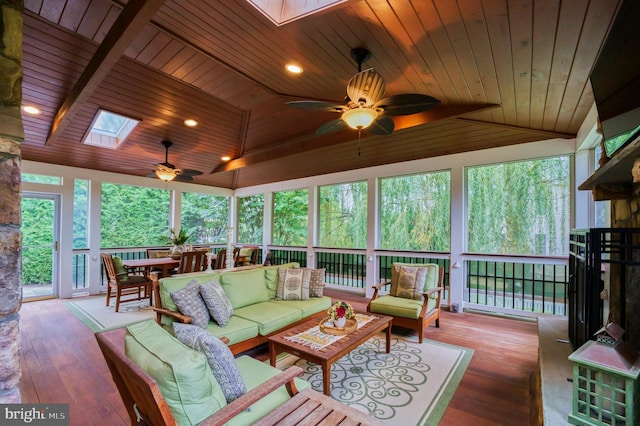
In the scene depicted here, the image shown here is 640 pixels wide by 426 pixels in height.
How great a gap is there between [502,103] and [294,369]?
3.69 metres

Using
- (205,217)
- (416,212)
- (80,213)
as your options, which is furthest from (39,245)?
(416,212)

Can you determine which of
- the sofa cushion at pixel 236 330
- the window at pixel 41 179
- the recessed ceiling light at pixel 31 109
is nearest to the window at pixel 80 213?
the window at pixel 41 179

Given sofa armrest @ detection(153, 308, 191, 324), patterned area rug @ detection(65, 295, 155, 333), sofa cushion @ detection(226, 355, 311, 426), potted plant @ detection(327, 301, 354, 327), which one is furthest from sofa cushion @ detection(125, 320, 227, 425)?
patterned area rug @ detection(65, 295, 155, 333)

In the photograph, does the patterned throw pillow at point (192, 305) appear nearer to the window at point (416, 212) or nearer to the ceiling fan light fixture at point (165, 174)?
the ceiling fan light fixture at point (165, 174)

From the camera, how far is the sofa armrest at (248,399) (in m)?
1.29

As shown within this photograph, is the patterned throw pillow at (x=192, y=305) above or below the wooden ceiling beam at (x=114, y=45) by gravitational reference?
below

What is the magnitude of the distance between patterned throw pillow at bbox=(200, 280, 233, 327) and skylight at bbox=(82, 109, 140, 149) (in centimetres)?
396

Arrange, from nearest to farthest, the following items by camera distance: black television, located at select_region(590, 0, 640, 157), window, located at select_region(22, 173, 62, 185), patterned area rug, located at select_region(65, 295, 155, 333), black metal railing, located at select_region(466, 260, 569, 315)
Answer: black television, located at select_region(590, 0, 640, 157), patterned area rug, located at select_region(65, 295, 155, 333), black metal railing, located at select_region(466, 260, 569, 315), window, located at select_region(22, 173, 62, 185)

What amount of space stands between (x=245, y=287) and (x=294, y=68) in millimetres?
2667

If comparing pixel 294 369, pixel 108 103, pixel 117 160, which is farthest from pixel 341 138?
pixel 117 160

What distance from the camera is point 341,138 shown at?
508 cm

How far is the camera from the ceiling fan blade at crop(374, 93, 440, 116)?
2.48 metres

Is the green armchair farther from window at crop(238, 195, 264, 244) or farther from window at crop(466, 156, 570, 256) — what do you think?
window at crop(238, 195, 264, 244)

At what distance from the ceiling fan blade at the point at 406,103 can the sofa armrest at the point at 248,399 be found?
2.23 metres
